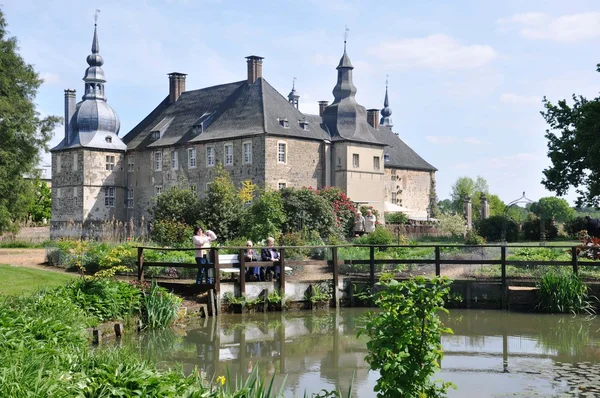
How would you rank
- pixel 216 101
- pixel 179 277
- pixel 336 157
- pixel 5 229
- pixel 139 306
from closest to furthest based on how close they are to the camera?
pixel 139 306, pixel 179 277, pixel 5 229, pixel 336 157, pixel 216 101

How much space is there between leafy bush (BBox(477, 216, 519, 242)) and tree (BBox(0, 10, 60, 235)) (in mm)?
21235

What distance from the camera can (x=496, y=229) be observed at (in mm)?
40031

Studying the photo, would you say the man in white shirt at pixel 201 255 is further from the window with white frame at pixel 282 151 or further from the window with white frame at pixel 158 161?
the window with white frame at pixel 158 161

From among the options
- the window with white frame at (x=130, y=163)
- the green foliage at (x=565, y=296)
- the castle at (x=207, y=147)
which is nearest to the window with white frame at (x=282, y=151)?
the castle at (x=207, y=147)

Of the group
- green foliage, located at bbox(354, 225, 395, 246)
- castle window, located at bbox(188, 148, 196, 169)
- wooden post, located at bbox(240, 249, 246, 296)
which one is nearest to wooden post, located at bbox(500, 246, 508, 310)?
wooden post, located at bbox(240, 249, 246, 296)

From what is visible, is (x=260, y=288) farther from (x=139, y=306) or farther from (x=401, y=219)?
(x=401, y=219)

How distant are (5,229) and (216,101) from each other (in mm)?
20823

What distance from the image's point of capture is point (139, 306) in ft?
50.1

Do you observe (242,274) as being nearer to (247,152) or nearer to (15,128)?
(15,128)

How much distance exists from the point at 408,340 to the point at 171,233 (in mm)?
22203

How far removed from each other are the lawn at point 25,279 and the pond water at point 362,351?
3.73 metres

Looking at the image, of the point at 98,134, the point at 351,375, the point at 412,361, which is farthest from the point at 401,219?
the point at 412,361

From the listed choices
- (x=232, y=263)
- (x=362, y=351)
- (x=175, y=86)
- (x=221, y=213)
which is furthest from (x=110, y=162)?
(x=362, y=351)

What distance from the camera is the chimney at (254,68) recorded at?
48.1 meters
